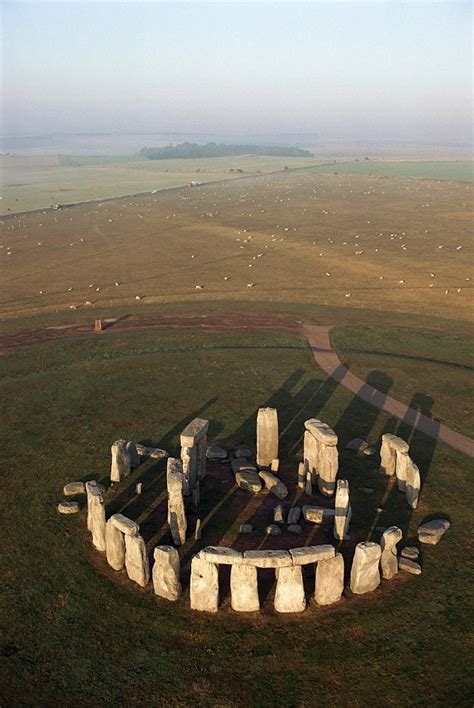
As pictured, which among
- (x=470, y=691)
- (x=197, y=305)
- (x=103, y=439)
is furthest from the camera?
(x=197, y=305)

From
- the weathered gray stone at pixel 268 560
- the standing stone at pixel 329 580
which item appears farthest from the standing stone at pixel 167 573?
the standing stone at pixel 329 580

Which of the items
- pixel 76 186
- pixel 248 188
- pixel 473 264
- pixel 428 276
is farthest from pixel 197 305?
pixel 76 186

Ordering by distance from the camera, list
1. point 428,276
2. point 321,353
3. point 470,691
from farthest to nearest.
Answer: point 428,276, point 321,353, point 470,691

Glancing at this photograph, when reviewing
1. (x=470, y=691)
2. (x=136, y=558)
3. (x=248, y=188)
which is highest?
(x=248, y=188)

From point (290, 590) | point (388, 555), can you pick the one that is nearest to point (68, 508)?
point (290, 590)

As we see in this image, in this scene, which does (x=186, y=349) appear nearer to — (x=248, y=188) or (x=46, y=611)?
(x=46, y=611)

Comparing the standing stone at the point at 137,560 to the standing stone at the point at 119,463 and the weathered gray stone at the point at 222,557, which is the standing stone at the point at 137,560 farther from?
the standing stone at the point at 119,463

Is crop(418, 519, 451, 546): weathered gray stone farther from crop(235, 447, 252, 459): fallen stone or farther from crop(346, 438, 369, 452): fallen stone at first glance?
crop(235, 447, 252, 459): fallen stone

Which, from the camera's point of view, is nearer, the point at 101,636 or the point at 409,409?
the point at 101,636

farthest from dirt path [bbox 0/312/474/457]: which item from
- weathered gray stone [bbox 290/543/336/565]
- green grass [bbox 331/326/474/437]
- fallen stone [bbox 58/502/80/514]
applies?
fallen stone [bbox 58/502/80/514]
